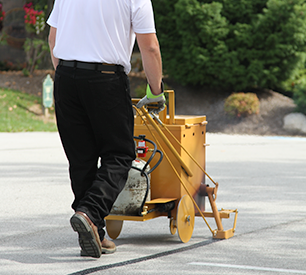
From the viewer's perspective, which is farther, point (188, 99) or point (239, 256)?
point (188, 99)

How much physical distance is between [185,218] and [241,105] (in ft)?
47.9

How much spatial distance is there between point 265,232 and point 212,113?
15189mm

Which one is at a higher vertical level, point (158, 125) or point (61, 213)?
point (158, 125)

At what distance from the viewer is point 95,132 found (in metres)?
3.79

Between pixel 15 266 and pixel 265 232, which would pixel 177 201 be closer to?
pixel 265 232

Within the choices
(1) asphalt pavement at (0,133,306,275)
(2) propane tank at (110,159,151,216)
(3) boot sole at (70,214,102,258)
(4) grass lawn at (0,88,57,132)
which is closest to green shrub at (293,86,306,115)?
(4) grass lawn at (0,88,57,132)

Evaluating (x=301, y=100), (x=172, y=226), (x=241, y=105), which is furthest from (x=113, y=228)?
(x=301, y=100)

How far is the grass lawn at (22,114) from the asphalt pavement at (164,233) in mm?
6428

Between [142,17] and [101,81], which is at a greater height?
[142,17]

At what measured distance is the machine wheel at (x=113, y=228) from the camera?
460cm

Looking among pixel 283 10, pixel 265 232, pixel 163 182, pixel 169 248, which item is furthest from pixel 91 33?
pixel 283 10

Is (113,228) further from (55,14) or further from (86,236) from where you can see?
(55,14)

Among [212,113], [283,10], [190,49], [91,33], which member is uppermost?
[91,33]

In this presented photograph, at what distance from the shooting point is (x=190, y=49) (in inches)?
763
